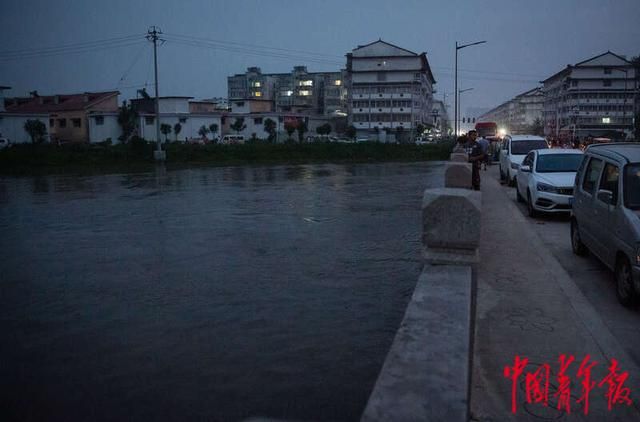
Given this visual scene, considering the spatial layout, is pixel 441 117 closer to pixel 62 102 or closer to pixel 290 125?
pixel 290 125

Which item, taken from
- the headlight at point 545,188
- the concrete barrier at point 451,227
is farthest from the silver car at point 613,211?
the headlight at point 545,188

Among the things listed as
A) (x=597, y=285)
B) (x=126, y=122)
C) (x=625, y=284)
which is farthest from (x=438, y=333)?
(x=126, y=122)

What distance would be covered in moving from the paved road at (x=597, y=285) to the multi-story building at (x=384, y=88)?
77765 millimetres

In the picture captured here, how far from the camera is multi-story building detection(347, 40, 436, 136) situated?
87812 millimetres

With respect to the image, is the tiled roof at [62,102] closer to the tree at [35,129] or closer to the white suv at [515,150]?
the tree at [35,129]

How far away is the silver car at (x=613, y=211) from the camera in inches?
240

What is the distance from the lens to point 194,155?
141 ft

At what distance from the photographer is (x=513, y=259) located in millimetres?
8383

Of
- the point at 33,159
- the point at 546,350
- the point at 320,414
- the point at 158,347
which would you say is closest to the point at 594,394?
the point at 546,350

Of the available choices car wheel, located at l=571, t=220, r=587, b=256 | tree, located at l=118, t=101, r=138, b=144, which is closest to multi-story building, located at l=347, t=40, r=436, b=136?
tree, located at l=118, t=101, r=138, b=144

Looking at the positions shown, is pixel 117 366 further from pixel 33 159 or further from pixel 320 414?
pixel 33 159

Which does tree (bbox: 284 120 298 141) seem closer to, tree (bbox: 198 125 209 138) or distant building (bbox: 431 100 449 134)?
tree (bbox: 198 125 209 138)

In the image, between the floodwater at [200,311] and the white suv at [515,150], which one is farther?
the white suv at [515,150]

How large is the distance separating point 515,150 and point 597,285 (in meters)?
13.9
